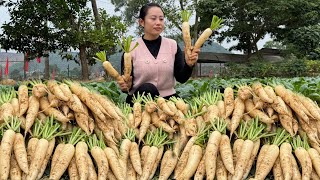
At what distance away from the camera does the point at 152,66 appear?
432 centimetres

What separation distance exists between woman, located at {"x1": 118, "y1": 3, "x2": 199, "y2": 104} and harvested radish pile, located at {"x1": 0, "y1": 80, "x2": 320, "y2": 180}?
1.01 metres

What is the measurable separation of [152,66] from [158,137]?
1280mm

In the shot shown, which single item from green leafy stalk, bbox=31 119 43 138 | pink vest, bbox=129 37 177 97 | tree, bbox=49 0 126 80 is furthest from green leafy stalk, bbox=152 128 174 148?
tree, bbox=49 0 126 80

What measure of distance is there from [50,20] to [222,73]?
1313 centimetres

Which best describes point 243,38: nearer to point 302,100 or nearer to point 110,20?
point 110,20

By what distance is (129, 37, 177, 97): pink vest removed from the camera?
4.32 m

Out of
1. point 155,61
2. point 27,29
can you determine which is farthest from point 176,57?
point 27,29

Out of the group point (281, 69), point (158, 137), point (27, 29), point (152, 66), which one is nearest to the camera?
point (158, 137)

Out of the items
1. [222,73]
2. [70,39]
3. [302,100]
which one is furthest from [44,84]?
[222,73]

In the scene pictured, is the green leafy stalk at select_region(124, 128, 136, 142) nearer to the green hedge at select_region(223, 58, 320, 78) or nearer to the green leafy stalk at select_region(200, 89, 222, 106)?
the green leafy stalk at select_region(200, 89, 222, 106)

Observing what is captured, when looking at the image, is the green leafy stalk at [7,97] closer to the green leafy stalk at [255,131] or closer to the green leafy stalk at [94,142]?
the green leafy stalk at [94,142]

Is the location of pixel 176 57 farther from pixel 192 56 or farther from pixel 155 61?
pixel 192 56

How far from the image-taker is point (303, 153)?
3.01 meters

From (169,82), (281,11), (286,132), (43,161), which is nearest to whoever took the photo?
(43,161)
